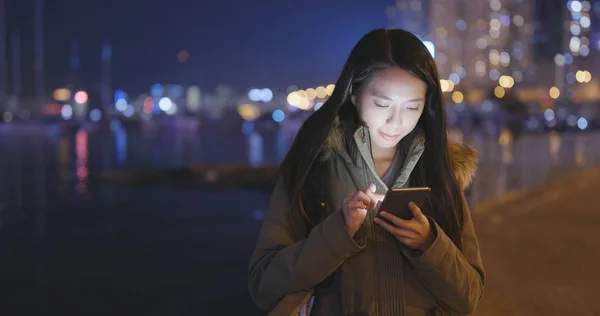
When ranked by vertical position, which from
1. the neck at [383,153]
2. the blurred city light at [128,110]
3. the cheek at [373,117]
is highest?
the cheek at [373,117]

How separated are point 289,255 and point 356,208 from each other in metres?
0.26

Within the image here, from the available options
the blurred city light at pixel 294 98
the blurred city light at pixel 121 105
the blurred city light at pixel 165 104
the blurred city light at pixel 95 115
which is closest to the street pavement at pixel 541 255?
the blurred city light at pixel 95 115

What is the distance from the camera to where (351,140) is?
78.0 inches

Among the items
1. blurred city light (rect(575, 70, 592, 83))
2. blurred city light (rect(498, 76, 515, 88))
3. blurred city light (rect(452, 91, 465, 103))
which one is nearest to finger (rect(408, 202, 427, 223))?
blurred city light (rect(452, 91, 465, 103))

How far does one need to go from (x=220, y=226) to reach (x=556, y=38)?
121881 millimetres

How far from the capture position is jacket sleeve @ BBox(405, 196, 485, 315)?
1.80 meters

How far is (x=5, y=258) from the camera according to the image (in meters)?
9.84

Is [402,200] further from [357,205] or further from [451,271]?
[451,271]

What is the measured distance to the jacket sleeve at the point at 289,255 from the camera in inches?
68.9

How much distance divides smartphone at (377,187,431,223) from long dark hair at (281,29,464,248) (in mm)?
247

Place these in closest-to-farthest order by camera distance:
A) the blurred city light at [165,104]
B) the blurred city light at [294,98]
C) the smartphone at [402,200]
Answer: the smartphone at [402,200], the blurred city light at [294,98], the blurred city light at [165,104]

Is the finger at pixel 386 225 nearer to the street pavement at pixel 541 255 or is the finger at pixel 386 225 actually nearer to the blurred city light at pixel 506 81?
the street pavement at pixel 541 255

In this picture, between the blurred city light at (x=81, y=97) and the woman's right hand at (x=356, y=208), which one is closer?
the woman's right hand at (x=356, y=208)

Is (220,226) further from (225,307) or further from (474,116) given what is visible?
(474,116)
